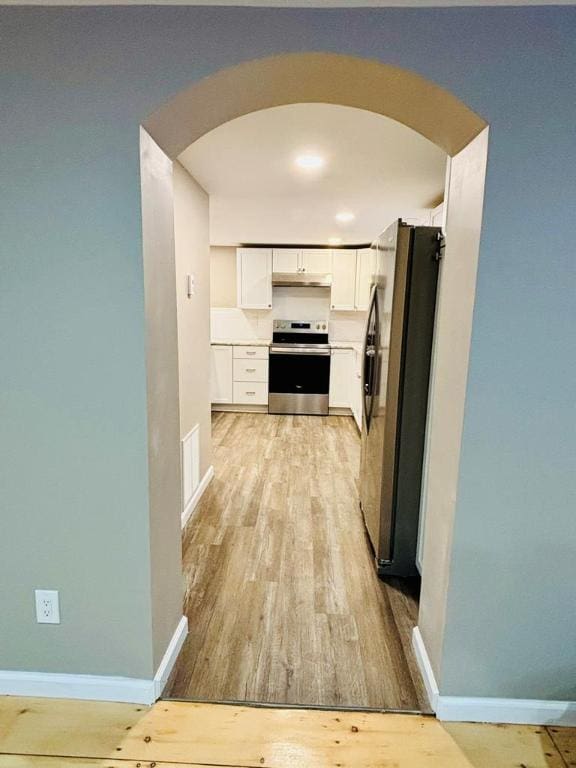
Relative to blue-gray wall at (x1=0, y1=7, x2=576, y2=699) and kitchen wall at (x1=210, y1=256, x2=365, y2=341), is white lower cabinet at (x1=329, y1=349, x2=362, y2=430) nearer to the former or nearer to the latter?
kitchen wall at (x1=210, y1=256, x2=365, y2=341)

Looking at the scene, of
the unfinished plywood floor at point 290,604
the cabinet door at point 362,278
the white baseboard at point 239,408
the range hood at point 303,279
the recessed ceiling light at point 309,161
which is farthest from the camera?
the white baseboard at point 239,408

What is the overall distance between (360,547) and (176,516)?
1277 mm

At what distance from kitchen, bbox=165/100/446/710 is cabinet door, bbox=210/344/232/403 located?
0.05ft

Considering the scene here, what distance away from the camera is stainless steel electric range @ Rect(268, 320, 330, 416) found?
18.2 feet

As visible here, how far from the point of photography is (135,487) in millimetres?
1440

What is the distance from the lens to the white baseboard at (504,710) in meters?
1.47

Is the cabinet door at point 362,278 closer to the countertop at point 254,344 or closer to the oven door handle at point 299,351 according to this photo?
the countertop at point 254,344

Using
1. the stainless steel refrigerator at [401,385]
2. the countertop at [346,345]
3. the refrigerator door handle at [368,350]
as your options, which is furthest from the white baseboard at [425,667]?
the countertop at [346,345]

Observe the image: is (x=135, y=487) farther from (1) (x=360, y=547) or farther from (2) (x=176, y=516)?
(1) (x=360, y=547)

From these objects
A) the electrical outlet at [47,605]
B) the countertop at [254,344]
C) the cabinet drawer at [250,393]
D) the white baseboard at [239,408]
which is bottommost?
the white baseboard at [239,408]

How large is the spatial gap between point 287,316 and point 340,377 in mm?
1150

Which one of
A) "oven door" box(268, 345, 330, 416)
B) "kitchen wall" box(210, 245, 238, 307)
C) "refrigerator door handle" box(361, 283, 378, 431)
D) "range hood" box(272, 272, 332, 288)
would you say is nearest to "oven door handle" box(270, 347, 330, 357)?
"oven door" box(268, 345, 330, 416)

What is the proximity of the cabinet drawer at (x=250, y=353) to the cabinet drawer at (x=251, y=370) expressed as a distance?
1.6 inches

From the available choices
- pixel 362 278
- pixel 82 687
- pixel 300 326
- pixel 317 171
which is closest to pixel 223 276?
pixel 300 326
